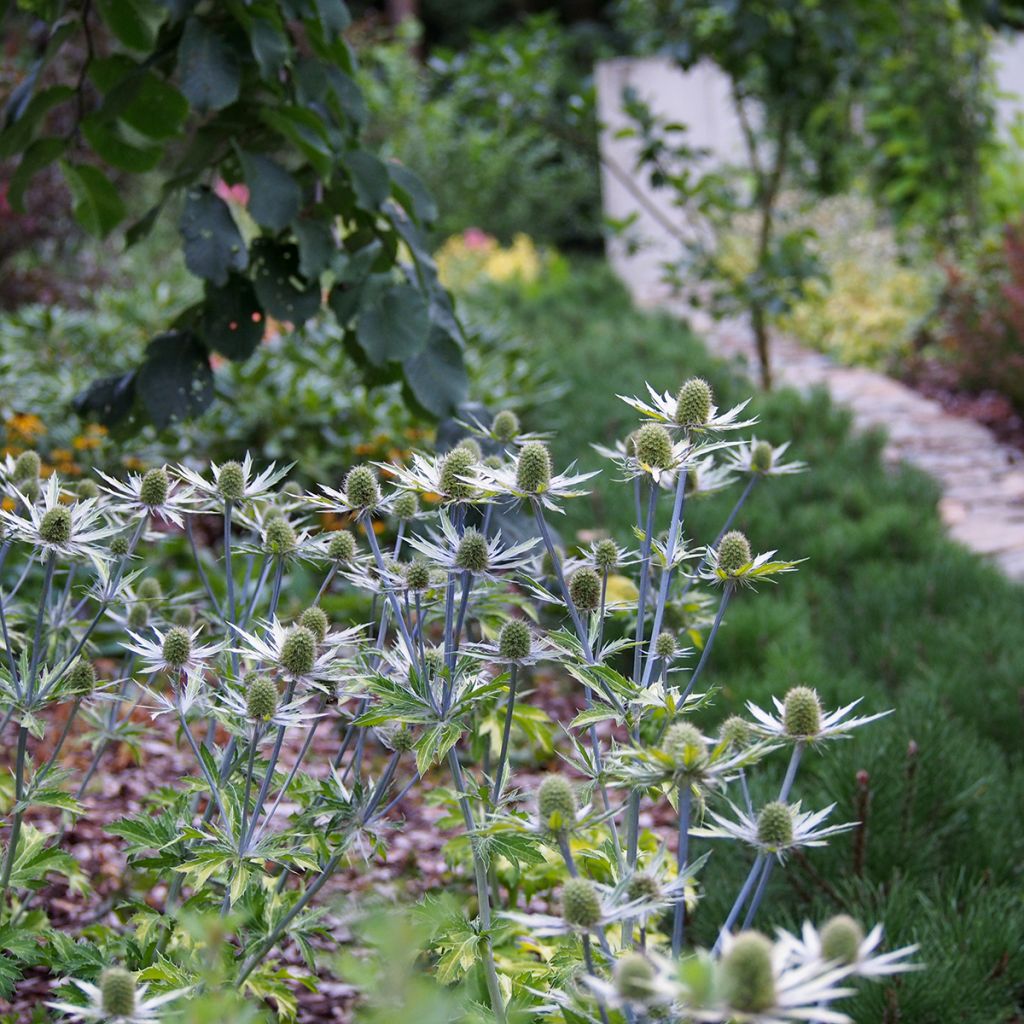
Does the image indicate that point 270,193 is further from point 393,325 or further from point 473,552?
point 473,552

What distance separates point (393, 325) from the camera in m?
2.20

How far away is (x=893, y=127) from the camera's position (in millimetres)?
9758

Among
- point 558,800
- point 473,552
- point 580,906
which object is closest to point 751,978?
point 580,906

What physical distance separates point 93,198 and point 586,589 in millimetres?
1390

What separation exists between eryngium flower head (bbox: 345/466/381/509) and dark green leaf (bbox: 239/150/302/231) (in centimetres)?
80

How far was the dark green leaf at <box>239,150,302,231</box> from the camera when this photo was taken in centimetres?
209

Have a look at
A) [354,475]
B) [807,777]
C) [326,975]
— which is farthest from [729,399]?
[354,475]

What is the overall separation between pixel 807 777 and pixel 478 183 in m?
10.6

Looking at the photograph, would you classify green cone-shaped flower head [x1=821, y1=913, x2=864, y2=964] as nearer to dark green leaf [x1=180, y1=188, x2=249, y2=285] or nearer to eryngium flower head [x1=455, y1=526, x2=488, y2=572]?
eryngium flower head [x1=455, y1=526, x2=488, y2=572]

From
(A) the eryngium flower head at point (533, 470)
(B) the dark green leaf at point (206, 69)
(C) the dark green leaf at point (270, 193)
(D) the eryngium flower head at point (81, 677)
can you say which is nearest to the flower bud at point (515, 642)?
(A) the eryngium flower head at point (533, 470)

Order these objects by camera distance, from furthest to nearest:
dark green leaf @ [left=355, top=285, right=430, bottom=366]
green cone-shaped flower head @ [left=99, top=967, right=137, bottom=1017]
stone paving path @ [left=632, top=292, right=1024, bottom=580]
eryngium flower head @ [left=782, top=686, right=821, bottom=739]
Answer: stone paving path @ [left=632, top=292, right=1024, bottom=580], dark green leaf @ [left=355, top=285, right=430, bottom=366], eryngium flower head @ [left=782, top=686, right=821, bottom=739], green cone-shaped flower head @ [left=99, top=967, right=137, bottom=1017]

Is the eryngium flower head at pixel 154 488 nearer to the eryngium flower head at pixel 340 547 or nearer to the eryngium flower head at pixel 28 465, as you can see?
the eryngium flower head at pixel 340 547

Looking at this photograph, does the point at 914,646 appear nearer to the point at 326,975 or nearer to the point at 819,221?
the point at 326,975

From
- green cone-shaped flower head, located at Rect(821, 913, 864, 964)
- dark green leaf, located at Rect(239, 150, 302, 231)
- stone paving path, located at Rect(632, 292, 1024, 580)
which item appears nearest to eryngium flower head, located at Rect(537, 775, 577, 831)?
green cone-shaped flower head, located at Rect(821, 913, 864, 964)
